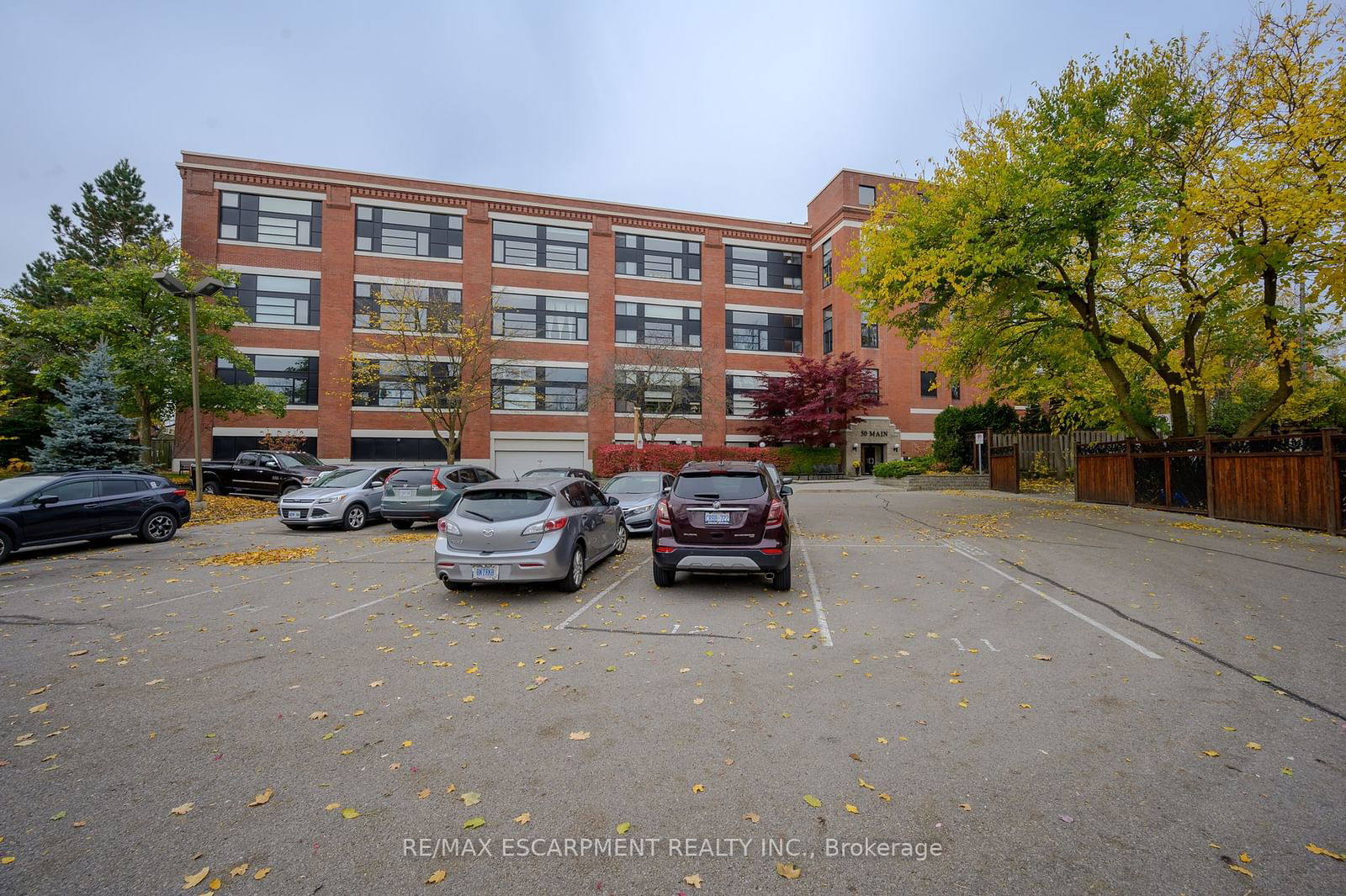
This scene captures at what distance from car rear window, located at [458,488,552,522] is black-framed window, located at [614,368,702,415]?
2430 cm

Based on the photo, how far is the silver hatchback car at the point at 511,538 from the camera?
24.8ft

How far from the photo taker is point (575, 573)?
8211 millimetres

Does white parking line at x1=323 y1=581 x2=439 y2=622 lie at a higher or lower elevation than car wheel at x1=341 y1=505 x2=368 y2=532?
lower

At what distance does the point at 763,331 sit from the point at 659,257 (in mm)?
8362

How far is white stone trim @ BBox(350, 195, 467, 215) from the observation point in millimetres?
32628

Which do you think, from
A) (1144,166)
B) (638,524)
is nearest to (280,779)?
(638,524)

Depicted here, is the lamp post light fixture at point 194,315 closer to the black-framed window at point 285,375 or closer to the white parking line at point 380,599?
the white parking line at point 380,599

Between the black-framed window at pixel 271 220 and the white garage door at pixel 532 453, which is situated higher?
the black-framed window at pixel 271 220

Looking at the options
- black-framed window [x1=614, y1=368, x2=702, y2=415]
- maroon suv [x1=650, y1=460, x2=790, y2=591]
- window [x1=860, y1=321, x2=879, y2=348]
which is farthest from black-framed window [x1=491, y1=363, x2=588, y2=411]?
maroon suv [x1=650, y1=460, x2=790, y2=591]

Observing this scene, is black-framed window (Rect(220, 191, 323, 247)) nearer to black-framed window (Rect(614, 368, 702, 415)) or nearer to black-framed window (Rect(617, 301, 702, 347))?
black-framed window (Rect(617, 301, 702, 347))

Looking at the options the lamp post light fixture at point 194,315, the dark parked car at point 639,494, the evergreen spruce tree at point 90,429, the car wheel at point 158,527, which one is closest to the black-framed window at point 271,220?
the evergreen spruce tree at point 90,429

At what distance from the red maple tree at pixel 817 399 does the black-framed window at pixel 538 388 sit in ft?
35.7

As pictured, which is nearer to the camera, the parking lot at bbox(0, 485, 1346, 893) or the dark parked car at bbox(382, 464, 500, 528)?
the parking lot at bbox(0, 485, 1346, 893)

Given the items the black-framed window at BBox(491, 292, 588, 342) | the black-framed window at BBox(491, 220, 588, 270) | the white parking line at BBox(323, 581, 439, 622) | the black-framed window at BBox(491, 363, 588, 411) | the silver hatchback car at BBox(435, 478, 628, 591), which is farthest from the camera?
the black-framed window at BBox(491, 220, 588, 270)
